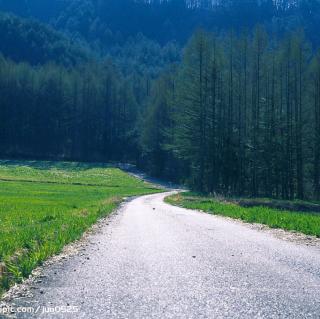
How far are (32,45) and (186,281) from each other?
164961 millimetres

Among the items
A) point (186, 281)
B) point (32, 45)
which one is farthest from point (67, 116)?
point (186, 281)

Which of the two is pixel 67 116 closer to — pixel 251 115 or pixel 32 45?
pixel 251 115

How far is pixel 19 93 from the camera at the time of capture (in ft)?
313

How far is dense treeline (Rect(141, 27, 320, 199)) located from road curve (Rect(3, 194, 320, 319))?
30598 mm

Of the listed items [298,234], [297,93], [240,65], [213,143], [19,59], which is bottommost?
[298,234]

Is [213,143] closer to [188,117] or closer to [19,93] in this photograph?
[188,117]

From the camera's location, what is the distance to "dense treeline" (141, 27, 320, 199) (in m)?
41.8

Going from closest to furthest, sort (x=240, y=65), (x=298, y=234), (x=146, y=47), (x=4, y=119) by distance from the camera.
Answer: (x=298, y=234) < (x=240, y=65) < (x=4, y=119) < (x=146, y=47)

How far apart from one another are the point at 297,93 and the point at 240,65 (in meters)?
6.75

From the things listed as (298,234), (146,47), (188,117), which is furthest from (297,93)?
(146,47)

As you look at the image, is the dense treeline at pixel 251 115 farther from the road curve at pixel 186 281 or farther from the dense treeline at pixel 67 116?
the dense treeline at pixel 67 116

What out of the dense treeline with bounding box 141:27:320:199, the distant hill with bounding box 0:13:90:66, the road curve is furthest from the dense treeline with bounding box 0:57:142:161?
the road curve

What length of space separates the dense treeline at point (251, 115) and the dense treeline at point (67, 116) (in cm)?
4531

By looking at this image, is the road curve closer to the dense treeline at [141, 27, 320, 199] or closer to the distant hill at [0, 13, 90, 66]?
the dense treeline at [141, 27, 320, 199]
